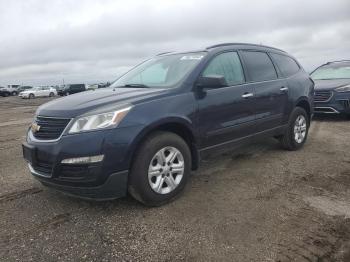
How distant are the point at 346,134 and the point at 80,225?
21.2ft

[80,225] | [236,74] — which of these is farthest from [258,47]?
[80,225]

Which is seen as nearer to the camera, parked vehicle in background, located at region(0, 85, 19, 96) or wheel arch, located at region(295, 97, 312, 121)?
wheel arch, located at region(295, 97, 312, 121)

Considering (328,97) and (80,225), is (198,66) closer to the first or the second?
(80,225)

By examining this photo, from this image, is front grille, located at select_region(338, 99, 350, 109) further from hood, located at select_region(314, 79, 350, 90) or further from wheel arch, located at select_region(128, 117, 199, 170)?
wheel arch, located at select_region(128, 117, 199, 170)

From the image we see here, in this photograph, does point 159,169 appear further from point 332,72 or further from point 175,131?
point 332,72

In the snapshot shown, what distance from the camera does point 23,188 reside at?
5109mm

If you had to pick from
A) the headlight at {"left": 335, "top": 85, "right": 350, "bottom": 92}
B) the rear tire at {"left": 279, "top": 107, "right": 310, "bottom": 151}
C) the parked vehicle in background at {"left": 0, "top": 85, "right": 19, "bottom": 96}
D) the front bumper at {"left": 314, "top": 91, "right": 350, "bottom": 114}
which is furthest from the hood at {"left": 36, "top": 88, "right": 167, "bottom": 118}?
the parked vehicle in background at {"left": 0, "top": 85, "right": 19, "bottom": 96}

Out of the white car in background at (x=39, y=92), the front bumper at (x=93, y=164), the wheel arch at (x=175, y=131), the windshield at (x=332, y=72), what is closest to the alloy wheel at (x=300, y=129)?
the wheel arch at (x=175, y=131)

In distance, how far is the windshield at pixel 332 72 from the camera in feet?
36.9

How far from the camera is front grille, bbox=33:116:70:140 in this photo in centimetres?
396

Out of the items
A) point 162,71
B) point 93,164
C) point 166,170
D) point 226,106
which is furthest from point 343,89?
point 93,164

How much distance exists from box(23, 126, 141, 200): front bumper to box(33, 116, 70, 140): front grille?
11 centimetres

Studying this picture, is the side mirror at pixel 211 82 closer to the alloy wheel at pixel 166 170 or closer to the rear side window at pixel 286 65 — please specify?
the alloy wheel at pixel 166 170

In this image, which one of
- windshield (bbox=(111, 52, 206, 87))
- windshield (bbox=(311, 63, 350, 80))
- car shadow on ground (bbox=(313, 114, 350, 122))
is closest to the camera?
windshield (bbox=(111, 52, 206, 87))
